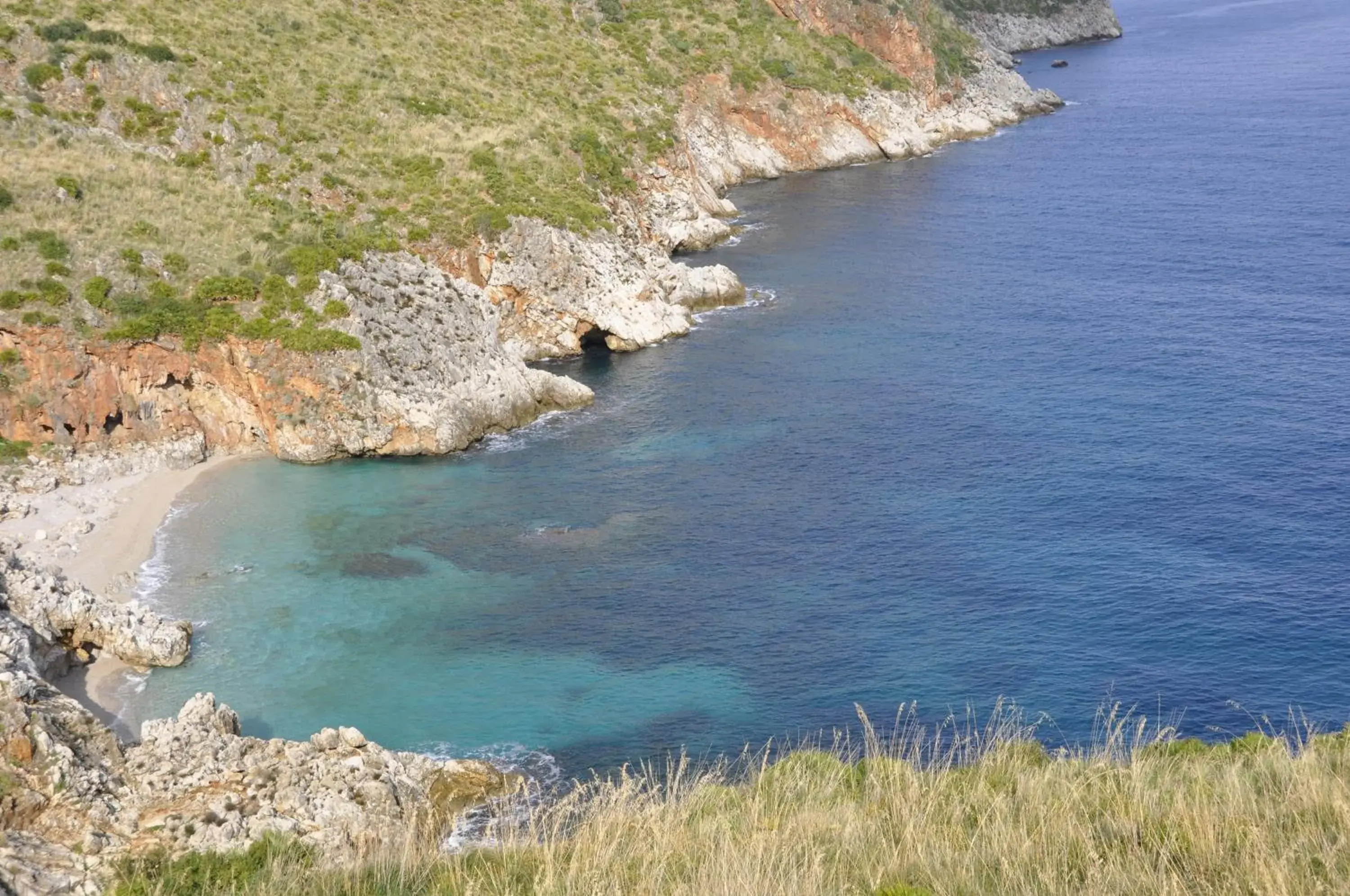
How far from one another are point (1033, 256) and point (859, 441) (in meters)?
41.6

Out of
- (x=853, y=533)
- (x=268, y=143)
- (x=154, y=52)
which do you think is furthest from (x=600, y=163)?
(x=853, y=533)

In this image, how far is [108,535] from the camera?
60.3 metres

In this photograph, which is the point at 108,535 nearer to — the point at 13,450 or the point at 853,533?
the point at 13,450

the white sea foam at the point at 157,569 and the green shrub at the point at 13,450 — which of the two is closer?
the white sea foam at the point at 157,569

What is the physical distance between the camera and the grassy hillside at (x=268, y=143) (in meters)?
71.7

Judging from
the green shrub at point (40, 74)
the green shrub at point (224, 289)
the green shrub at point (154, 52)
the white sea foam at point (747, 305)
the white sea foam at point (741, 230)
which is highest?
the green shrub at point (154, 52)

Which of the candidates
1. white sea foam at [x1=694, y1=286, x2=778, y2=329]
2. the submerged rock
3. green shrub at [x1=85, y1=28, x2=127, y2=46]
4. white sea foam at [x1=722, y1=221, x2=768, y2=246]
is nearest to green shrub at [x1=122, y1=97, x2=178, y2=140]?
green shrub at [x1=85, y1=28, x2=127, y2=46]

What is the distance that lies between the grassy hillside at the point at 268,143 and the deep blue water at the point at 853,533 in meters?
12.6

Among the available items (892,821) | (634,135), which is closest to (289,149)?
(634,135)

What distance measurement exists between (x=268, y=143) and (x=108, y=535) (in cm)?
3702

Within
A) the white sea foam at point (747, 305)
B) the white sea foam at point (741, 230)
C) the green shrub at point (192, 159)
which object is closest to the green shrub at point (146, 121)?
the green shrub at point (192, 159)

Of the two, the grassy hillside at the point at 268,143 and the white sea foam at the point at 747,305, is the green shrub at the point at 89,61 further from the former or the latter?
the white sea foam at the point at 747,305

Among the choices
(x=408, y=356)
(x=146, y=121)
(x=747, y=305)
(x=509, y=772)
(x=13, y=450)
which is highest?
(x=146, y=121)

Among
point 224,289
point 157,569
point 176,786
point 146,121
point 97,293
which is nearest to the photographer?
point 176,786
